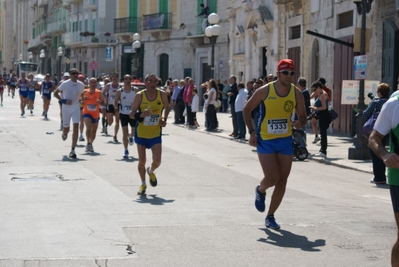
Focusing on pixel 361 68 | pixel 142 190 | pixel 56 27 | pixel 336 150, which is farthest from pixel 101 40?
pixel 142 190

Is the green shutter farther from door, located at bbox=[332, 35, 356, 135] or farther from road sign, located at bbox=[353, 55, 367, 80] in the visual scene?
road sign, located at bbox=[353, 55, 367, 80]

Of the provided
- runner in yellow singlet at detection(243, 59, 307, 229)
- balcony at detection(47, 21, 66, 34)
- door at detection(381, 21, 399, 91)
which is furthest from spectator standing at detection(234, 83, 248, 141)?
balcony at detection(47, 21, 66, 34)

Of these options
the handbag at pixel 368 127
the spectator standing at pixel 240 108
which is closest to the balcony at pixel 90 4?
the spectator standing at pixel 240 108

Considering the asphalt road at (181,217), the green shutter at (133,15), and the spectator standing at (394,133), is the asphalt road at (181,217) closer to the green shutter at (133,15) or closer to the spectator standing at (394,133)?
the spectator standing at (394,133)

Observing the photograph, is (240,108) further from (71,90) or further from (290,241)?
(290,241)

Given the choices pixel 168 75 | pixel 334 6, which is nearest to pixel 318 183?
pixel 334 6

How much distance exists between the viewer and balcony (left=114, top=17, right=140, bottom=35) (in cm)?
5756

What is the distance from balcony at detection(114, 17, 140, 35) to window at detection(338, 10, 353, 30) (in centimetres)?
3058

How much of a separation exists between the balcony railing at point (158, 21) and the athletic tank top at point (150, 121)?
Answer: 40586mm

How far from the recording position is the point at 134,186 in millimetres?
13031

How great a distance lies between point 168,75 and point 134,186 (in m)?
41.6

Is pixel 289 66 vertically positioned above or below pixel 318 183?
above

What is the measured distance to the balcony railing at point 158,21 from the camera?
52.8 metres

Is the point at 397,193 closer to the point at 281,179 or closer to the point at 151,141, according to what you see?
the point at 281,179
